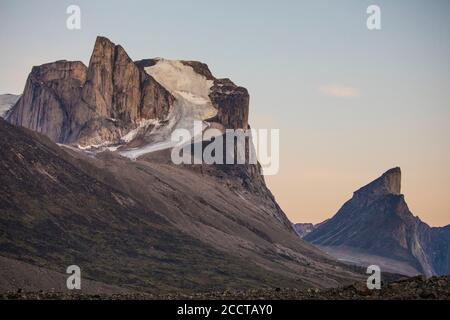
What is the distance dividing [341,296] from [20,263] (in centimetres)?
13989

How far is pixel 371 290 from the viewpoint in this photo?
6388cm

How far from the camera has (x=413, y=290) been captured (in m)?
61.4
